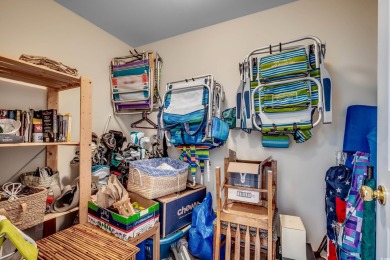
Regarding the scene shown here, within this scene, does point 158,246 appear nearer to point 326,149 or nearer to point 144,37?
point 326,149

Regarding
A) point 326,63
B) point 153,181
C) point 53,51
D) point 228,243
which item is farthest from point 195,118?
point 53,51

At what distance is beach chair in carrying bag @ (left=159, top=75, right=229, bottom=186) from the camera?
5.91 ft

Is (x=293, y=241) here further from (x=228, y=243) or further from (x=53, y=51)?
(x=53, y=51)

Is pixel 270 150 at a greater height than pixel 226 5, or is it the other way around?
pixel 226 5

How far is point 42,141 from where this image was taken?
1.35m

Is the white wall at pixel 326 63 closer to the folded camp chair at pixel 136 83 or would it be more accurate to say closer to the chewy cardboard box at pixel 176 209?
the chewy cardboard box at pixel 176 209

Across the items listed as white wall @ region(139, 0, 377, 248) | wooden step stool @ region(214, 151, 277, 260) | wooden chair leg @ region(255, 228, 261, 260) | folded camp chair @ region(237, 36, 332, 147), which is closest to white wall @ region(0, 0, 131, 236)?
white wall @ region(139, 0, 377, 248)

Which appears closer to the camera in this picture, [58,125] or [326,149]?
[58,125]

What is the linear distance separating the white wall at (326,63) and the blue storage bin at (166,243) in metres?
0.59

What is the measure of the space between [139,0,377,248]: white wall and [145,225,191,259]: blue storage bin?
59 cm

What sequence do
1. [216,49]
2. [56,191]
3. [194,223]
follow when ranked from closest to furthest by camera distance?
[56,191]
[194,223]
[216,49]

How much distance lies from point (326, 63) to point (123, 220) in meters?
2.04

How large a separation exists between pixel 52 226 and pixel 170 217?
3.36 feet

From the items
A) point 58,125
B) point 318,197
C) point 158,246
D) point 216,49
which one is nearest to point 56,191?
point 58,125
